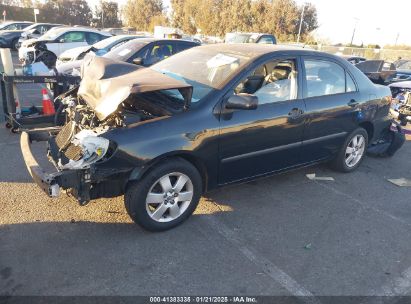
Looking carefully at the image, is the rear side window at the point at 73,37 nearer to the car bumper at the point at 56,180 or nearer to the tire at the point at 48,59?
the tire at the point at 48,59

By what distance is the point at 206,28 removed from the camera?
168 ft

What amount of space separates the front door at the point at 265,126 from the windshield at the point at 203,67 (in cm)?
20

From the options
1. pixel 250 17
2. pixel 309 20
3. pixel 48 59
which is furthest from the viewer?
pixel 309 20

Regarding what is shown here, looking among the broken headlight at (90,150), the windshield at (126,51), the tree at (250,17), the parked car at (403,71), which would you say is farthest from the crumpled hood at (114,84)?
the tree at (250,17)

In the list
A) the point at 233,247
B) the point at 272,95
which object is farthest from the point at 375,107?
the point at 233,247

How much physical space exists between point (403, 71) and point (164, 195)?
→ 1209 centimetres

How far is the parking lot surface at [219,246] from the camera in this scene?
2.77 meters

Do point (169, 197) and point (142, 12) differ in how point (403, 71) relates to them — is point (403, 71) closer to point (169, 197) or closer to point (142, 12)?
point (169, 197)

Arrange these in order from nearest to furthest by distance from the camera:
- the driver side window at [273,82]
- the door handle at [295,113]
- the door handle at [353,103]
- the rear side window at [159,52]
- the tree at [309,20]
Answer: the driver side window at [273,82] → the door handle at [295,113] → the door handle at [353,103] → the rear side window at [159,52] → the tree at [309,20]

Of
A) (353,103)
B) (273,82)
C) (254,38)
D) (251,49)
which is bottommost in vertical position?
(254,38)

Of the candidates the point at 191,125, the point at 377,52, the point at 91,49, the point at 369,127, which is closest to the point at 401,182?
the point at 369,127

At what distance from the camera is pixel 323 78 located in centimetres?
448

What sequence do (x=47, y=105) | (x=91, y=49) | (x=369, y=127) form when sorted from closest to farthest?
(x=369, y=127) < (x=47, y=105) < (x=91, y=49)

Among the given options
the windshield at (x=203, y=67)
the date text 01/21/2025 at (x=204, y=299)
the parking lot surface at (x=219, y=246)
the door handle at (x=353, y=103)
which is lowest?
the parking lot surface at (x=219, y=246)
